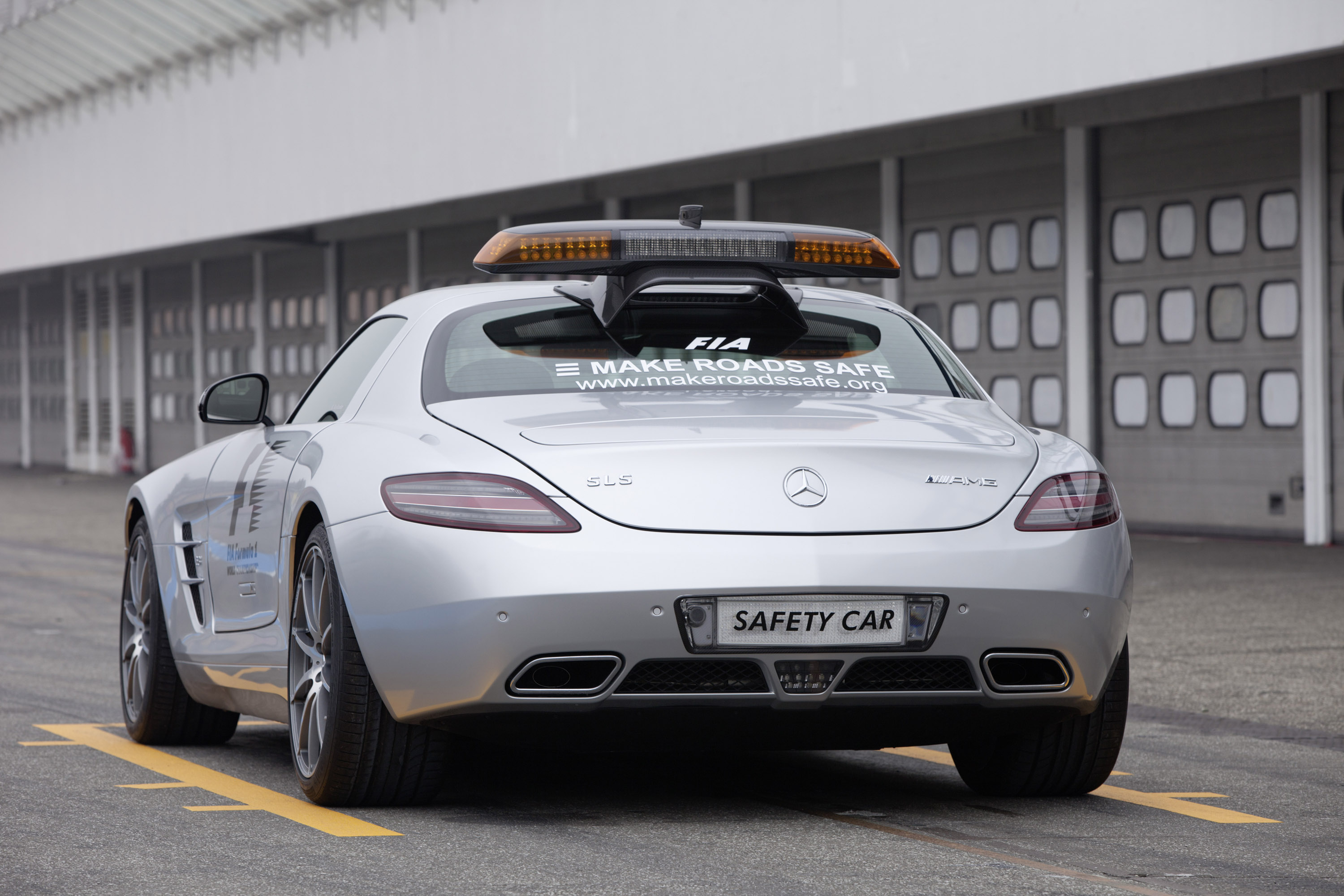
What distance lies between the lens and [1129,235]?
60.0 feet

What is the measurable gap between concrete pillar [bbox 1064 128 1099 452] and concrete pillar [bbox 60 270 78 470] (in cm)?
2897

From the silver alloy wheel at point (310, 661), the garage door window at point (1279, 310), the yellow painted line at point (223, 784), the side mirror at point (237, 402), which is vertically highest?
the garage door window at point (1279, 310)

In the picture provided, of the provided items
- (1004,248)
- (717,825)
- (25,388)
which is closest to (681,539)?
(717,825)

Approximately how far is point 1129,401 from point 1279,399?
1.85 m

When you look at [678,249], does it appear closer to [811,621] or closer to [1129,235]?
[811,621]

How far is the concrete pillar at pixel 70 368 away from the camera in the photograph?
4300 cm

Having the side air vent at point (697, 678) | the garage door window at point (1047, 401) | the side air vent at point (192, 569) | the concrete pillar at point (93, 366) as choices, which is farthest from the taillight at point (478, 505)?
the concrete pillar at point (93, 366)

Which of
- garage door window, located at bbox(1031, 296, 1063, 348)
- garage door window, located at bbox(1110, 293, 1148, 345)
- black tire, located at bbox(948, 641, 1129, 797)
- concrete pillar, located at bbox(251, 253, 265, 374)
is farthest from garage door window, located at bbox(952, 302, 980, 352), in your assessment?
concrete pillar, located at bbox(251, 253, 265, 374)

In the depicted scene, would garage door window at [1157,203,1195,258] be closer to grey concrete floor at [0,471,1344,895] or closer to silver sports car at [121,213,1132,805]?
grey concrete floor at [0,471,1344,895]

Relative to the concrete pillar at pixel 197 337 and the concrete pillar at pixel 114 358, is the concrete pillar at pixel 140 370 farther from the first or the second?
the concrete pillar at pixel 197 337

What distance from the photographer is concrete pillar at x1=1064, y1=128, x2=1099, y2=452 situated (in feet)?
60.6

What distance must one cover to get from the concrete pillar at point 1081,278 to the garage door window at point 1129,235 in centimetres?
19

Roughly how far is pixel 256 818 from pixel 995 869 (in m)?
1.84

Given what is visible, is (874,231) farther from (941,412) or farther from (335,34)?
(941,412)
